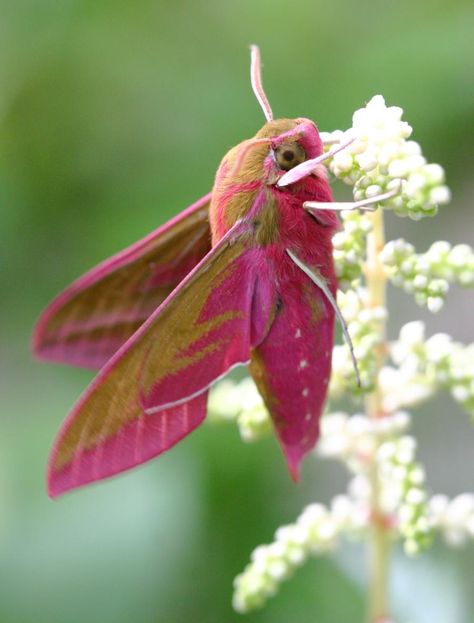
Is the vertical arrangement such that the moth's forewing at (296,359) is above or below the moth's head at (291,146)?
below

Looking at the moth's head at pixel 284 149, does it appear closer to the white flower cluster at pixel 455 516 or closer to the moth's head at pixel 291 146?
the moth's head at pixel 291 146

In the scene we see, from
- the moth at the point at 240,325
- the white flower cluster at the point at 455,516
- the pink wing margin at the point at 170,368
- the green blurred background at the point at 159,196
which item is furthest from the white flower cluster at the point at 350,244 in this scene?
the green blurred background at the point at 159,196

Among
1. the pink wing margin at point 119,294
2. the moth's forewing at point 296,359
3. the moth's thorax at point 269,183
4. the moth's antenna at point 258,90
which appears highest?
the moth's antenna at point 258,90

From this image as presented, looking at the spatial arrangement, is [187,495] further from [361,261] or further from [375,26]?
[375,26]

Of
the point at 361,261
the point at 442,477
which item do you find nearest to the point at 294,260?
the point at 361,261

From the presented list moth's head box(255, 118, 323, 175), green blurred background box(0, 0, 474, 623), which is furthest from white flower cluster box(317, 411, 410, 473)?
green blurred background box(0, 0, 474, 623)

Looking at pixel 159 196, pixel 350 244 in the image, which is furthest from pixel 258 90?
pixel 159 196

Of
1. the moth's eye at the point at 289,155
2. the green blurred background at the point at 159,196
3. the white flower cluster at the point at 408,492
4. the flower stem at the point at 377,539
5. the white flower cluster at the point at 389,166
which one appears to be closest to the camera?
the white flower cluster at the point at 389,166
